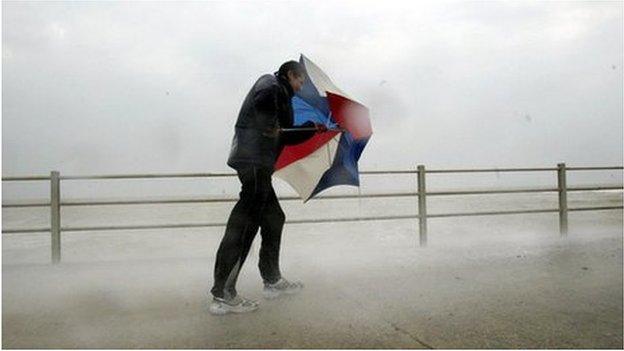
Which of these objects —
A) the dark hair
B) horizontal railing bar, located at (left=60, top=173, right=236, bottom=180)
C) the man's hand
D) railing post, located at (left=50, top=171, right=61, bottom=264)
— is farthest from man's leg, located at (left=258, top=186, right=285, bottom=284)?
railing post, located at (left=50, top=171, right=61, bottom=264)

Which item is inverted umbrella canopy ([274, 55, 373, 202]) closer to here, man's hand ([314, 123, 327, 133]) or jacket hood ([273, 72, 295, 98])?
man's hand ([314, 123, 327, 133])

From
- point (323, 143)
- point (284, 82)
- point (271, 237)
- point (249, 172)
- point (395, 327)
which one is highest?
point (284, 82)

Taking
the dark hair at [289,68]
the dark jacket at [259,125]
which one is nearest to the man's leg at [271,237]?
the dark jacket at [259,125]

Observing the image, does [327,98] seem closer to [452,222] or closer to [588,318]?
[588,318]

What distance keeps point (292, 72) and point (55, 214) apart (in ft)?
10.4

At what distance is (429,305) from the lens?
2.84 meters

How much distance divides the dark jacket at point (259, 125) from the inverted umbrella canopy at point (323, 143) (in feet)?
1.45

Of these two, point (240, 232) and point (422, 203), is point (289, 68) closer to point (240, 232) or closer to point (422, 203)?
point (240, 232)

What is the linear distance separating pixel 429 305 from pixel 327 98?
1446 mm

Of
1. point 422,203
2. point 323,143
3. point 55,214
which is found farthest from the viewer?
point 422,203

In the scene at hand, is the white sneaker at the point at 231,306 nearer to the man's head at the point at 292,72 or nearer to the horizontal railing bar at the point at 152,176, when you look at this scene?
the man's head at the point at 292,72

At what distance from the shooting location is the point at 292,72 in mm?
3057

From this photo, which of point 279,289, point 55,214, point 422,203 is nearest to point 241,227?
point 279,289

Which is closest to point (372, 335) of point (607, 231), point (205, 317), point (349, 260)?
point (205, 317)
